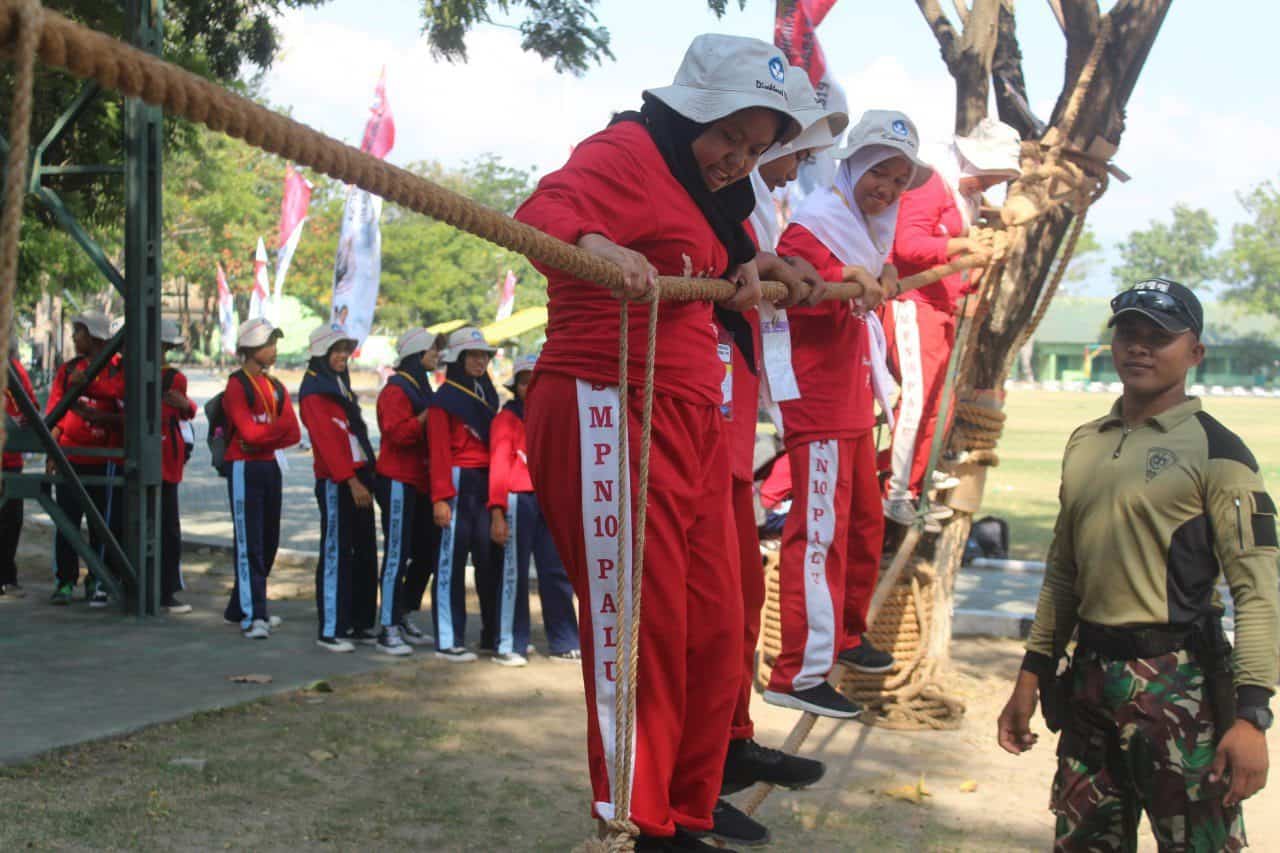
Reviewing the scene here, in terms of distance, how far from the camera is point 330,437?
7840 millimetres

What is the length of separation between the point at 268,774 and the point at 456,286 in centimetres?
4204

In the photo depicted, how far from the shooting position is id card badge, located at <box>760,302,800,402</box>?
3.93 m

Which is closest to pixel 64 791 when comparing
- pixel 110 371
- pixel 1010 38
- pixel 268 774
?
pixel 268 774

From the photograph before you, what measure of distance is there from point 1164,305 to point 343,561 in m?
5.50

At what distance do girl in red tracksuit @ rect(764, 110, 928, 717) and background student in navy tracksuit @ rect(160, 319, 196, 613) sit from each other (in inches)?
223

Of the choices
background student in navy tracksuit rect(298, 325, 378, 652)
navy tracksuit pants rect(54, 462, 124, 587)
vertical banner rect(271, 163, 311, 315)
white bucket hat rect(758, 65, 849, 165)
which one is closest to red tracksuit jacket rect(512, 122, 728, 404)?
white bucket hat rect(758, 65, 849, 165)

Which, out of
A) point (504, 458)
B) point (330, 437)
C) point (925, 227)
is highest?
point (925, 227)

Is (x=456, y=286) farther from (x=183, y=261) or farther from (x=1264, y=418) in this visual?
(x=1264, y=418)

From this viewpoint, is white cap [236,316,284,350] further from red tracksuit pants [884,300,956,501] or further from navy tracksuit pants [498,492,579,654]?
red tracksuit pants [884,300,956,501]

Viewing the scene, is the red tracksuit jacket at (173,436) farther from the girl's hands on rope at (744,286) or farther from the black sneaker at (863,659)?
the girl's hands on rope at (744,286)

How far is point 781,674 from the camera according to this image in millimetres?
4324

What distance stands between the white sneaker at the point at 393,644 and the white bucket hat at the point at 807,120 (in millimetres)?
4849

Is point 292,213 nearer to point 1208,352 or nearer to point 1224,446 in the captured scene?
point 1224,446

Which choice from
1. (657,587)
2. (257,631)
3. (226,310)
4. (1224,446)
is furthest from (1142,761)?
(226,310)
